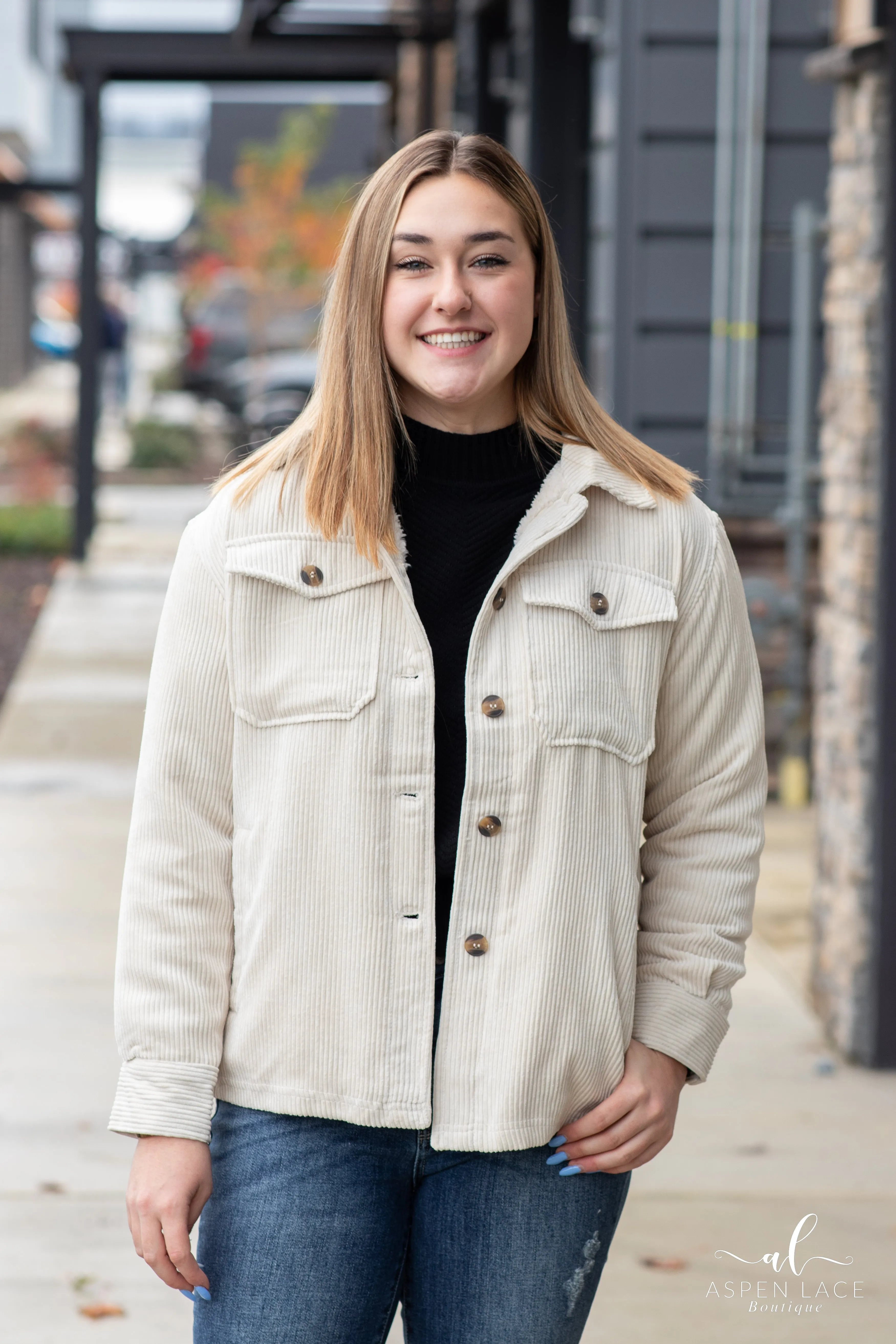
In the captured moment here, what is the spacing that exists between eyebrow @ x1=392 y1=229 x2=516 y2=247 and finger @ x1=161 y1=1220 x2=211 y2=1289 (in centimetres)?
108

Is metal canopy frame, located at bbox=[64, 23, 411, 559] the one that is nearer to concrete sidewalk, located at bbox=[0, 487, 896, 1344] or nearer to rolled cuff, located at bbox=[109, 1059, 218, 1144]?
concrete sidewalk, located at bbox=[0, 487, 896, 1344]

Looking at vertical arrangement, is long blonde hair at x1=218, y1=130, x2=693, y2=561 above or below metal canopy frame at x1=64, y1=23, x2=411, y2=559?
below

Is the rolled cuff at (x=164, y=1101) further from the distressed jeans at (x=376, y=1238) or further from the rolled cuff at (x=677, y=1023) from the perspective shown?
the rolled cuff at (x=677, y=1023)

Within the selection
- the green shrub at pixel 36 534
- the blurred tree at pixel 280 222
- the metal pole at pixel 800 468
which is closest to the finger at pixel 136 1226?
the metal pole at pixel 800 468

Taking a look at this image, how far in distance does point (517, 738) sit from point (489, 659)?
0.09 m

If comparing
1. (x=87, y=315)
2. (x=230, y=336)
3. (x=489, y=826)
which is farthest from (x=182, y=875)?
(x=230, y=336)

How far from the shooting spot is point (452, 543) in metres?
1.91

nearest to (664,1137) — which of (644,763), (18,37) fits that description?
(644,763)

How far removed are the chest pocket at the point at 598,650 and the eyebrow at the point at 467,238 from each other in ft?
1.20

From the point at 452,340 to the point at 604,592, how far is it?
0.33 metres

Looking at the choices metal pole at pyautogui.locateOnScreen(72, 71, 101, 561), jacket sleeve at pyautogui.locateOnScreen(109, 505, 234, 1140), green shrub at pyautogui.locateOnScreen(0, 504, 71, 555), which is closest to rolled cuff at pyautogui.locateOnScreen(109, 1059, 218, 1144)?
jacket sleeve at pyautogui.locateOnScreen(109, 505, 234, 1140)

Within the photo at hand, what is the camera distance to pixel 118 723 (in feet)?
28.0

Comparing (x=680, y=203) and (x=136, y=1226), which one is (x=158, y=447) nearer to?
(x=680, y=203)

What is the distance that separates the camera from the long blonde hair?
185 centimetres
